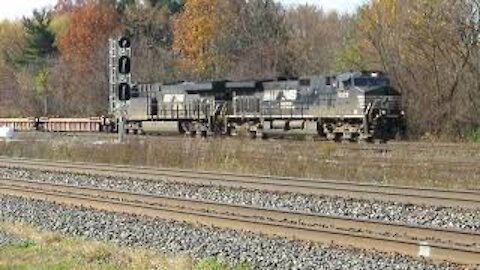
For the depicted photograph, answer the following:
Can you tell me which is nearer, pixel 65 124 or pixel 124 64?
pixel 124 64

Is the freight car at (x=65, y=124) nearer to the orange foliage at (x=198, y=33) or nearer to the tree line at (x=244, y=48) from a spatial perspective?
the tree line at (x=244, y=48)

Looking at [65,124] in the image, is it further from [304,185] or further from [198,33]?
[304,185]

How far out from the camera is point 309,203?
1461cm

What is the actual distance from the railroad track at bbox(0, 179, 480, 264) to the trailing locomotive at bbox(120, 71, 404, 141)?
50.1 ft

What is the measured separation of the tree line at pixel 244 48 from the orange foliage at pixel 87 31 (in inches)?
4.8

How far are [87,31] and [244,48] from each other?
24.4 metres

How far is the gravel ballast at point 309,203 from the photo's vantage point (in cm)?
1247

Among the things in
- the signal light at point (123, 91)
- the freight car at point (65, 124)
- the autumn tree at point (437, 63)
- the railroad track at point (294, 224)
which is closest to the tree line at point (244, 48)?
the autumn tree at point (437, 63)

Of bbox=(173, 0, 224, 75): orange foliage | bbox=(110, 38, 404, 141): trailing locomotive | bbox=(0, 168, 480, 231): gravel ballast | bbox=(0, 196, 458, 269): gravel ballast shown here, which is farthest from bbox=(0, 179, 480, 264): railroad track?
bbox=(173, 0, 224, 75): orange foliage

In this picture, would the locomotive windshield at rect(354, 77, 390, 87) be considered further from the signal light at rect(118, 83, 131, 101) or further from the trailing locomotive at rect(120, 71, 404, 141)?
the signal light at rect(118, 83, 131, 101)

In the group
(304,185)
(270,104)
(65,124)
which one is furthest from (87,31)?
(304,185)

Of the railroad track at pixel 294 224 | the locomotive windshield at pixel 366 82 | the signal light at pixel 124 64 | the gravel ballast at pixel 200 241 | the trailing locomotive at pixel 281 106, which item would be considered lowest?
the gravel ballast at pixel 200 241

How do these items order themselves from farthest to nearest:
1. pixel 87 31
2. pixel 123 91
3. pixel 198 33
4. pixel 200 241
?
pixel 87 31 < pixel 198 33 < pixel 123 91 < pixel 200 241

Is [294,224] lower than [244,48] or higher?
lower
